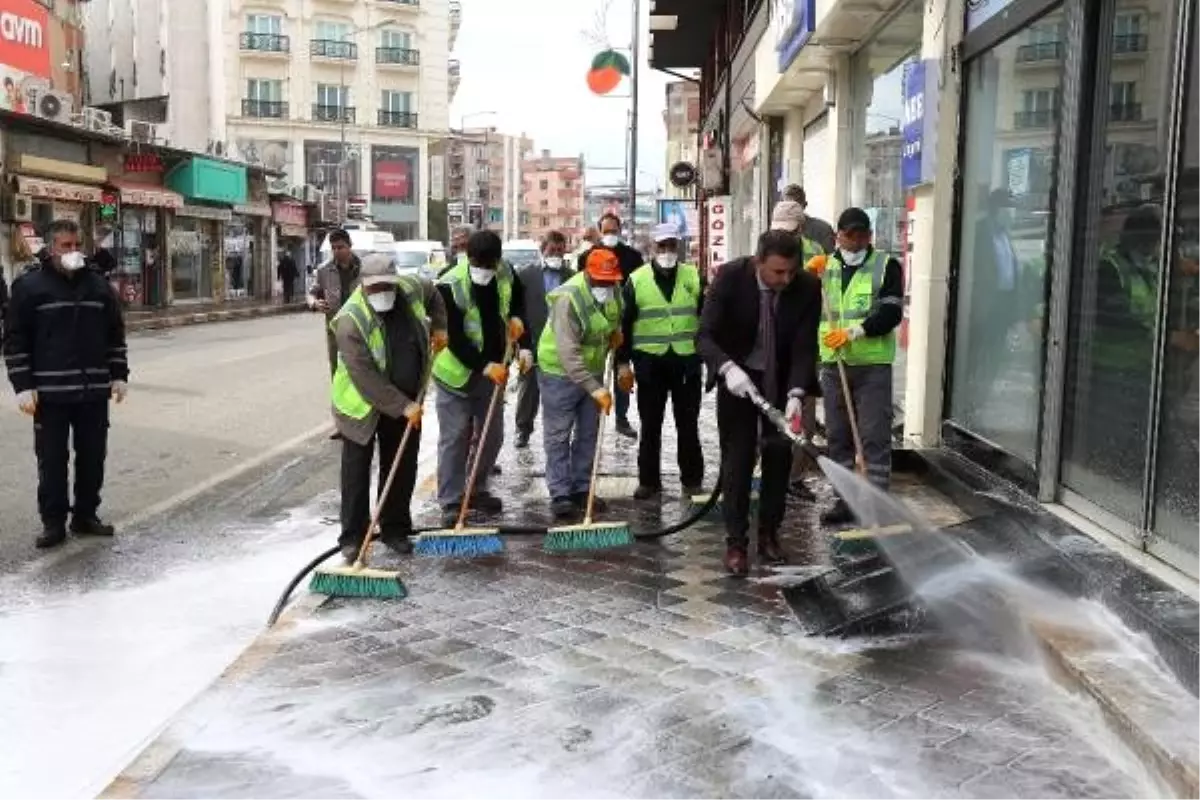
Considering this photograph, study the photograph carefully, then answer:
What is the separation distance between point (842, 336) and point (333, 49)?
6339cm

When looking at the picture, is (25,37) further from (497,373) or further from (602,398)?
(602,398)

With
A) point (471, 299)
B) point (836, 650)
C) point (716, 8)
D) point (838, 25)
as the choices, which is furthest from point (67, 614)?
point (716, 8)

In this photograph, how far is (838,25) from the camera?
10180mm

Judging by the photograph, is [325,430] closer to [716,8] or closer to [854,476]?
[854,476]

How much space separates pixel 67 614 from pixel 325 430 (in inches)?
234

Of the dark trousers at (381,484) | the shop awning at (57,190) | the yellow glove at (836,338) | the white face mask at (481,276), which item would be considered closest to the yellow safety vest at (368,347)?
the dark trousers at (381,484)

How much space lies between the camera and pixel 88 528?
6.88 metres

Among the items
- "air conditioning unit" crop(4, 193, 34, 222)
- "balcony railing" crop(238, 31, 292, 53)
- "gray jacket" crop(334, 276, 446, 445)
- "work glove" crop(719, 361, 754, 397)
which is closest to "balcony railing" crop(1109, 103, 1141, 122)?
"work glove" crop(719, 361, 754, 397)

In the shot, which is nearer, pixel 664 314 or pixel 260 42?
pixel 664 314

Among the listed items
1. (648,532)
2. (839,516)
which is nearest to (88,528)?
(648,532)

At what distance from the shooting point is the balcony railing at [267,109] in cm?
6347

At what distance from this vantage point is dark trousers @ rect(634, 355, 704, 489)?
7703 mm

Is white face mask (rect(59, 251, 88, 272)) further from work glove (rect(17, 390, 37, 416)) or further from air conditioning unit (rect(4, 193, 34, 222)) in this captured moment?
air conditioning unit (rect(4, 193, 34, 222))

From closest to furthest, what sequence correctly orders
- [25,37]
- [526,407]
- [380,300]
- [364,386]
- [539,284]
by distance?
[364,386] → [380,300] → [539,284] → [526,407] → [25,37]
